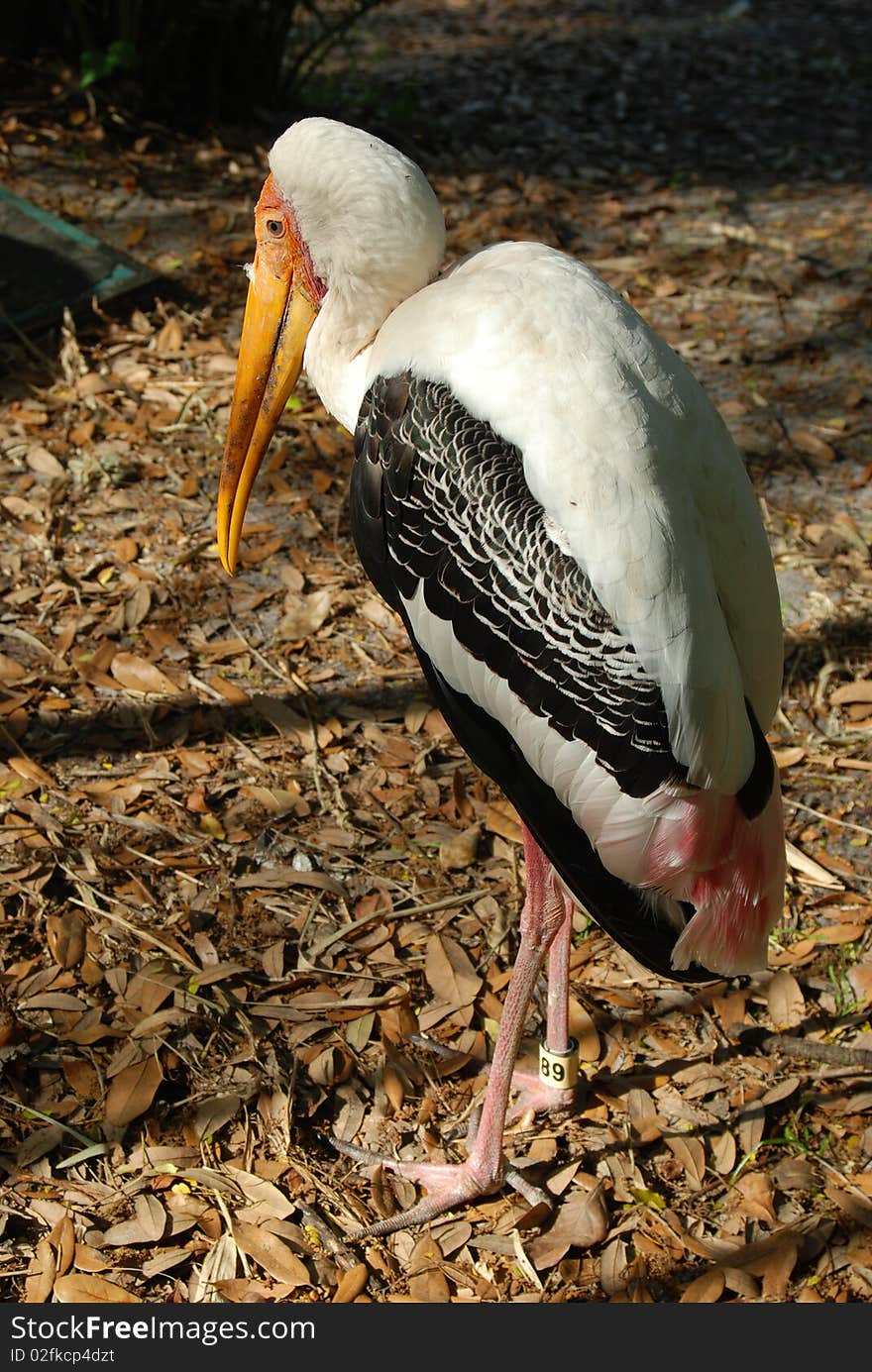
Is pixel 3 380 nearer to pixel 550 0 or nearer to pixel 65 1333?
pixel 65 1333

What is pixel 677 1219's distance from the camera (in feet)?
8.51

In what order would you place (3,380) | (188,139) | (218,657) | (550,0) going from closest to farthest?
(218,657) < (3,380) < (188,139) < (550,0)

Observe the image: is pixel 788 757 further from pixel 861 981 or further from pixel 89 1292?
pixel 89 1292

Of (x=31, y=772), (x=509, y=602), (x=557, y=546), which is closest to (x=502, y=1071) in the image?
(x=509, y=602)

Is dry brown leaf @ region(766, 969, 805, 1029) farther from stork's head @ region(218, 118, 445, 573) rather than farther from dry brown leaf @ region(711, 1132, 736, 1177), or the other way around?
stork's head @ region(218, 118, 445, 573)

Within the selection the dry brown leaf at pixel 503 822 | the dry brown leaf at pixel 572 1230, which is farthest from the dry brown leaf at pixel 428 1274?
the dry brown leaf at pixel 503 822

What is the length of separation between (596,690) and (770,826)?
1.70 ft

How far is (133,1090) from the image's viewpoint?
2.62m

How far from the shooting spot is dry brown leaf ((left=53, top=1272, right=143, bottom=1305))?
233cm

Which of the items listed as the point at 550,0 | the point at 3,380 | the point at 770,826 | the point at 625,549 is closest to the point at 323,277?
the point at 625,549

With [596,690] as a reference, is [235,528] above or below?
below

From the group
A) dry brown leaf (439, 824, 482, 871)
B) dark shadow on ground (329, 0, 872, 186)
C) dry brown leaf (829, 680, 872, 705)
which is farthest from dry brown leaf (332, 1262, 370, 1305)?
dark shadow on ground (329, 0, 872, 186)

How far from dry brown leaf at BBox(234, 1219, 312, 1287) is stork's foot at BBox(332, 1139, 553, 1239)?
6.0 inches

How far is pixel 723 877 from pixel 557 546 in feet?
2.22
